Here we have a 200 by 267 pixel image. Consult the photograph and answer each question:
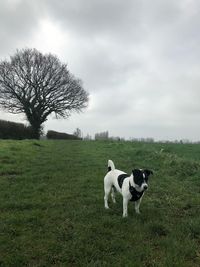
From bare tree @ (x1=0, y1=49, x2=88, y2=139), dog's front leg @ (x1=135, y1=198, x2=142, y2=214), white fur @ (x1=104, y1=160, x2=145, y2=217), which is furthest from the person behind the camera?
bare tree @ (x1=0, y1=49, x2=88, y2=139)

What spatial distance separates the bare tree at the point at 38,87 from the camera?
61688mm

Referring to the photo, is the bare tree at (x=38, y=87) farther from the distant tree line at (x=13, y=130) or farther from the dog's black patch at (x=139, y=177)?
the dog's black patch at (x=139, y=177)

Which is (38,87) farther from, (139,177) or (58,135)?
(139,177)

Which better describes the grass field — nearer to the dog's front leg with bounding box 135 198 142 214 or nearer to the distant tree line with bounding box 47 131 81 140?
the dog's front leg with bounding box 135 198 142 214

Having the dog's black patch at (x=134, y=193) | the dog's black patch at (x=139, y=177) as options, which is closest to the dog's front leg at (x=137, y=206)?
the dog's black patch at (x=134, y=193)

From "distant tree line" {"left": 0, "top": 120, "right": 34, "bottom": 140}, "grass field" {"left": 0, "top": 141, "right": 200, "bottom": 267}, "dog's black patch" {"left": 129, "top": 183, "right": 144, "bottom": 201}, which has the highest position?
"distant tree line" {"left": 0, "top": 120, "right": 34, "bottom": 140}

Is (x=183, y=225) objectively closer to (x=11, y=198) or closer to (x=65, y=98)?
(x=11, y=198)

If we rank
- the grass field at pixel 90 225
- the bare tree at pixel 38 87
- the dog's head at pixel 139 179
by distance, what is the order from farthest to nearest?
the bare tree at pixel 38 87 < the dog's head at pixel 139 179 < the grass field at pixel 90 225

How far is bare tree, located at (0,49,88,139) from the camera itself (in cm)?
6169

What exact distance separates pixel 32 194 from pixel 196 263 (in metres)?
5.96

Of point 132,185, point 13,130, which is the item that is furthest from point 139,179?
point 13,130

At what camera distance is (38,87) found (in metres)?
62.3

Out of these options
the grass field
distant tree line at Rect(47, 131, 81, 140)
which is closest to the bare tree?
distant tree line at Rect(47, 131, 81, 140)

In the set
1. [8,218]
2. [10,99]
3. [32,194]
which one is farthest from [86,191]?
[10,99]
